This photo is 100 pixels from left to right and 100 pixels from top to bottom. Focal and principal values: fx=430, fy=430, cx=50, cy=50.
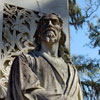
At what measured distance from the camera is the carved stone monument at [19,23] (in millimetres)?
6633

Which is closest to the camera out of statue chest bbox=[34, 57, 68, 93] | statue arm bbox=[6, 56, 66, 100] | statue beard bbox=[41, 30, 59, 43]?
statue arm bbox=[6, 56, 66, 100]

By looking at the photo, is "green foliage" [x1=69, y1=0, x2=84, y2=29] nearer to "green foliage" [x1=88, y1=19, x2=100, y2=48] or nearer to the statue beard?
"green foliage" [x1=88, y1=19, x2=100, y2=48]

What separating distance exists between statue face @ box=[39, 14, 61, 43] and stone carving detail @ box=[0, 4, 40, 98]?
Result: 1.41 m

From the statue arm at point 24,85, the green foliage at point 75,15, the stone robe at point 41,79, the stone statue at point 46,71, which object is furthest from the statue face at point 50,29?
the green foliage at point 75,15

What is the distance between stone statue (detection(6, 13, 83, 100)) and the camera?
4.68 m

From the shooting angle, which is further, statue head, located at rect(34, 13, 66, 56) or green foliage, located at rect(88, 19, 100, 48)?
green foliage, located at rect(88, 19, 100, 48)

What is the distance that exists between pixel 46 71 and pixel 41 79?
0.12m

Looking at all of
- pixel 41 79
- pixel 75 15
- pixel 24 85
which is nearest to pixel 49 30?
pixel 41 79

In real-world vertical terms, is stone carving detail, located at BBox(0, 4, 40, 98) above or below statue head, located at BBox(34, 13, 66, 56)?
above

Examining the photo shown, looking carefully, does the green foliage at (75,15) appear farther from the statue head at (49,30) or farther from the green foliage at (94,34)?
the statue head at (49,30)

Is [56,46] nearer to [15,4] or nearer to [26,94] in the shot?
[26,94]

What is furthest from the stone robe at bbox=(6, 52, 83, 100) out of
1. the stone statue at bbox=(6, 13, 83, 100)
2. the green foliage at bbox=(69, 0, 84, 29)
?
the green foliage at bbox=(69, 0, 84, 29)

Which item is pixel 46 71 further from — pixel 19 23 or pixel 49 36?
pixel 19 23

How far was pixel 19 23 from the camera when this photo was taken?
22.8 feet
